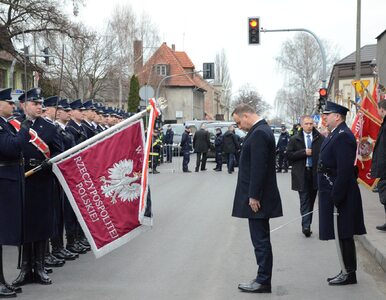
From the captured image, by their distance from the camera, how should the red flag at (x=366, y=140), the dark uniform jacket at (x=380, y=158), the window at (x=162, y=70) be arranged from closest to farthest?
the dark uniform jacket at (x=380, y=158) → the red flag at (x=366, y=140) → the window at (x=162, y=70)

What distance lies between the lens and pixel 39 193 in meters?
7.71

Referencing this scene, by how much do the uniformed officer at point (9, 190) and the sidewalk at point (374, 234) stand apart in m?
4.64

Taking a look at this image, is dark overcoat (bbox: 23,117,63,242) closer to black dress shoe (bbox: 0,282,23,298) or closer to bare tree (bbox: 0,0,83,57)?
black dress shoe (bbox: 0,282,23,298)

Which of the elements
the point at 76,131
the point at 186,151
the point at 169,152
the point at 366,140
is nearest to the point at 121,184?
the point at 76,131

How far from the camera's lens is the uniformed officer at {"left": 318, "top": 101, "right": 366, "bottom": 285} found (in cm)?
748

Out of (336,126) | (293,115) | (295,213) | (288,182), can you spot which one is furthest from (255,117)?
(293,115)

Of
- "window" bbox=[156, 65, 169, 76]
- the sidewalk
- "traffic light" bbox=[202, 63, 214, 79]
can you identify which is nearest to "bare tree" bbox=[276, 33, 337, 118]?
"window" bbox=[156, 65, 169, 76]

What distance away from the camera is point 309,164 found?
35.4ft

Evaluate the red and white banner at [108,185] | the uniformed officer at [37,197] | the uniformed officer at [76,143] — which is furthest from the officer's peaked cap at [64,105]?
the red and white banner at [108,185]

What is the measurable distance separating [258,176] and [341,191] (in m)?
1.07

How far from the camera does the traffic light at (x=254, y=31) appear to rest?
27.1 meters

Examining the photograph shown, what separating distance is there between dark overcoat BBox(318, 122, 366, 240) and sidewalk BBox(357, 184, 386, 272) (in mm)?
1296

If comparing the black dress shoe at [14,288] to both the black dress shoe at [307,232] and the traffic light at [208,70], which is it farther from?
the traffic light at [208,70]

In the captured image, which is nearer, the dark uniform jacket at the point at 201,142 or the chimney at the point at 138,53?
the dark uniform jacket at the point at 201,142
